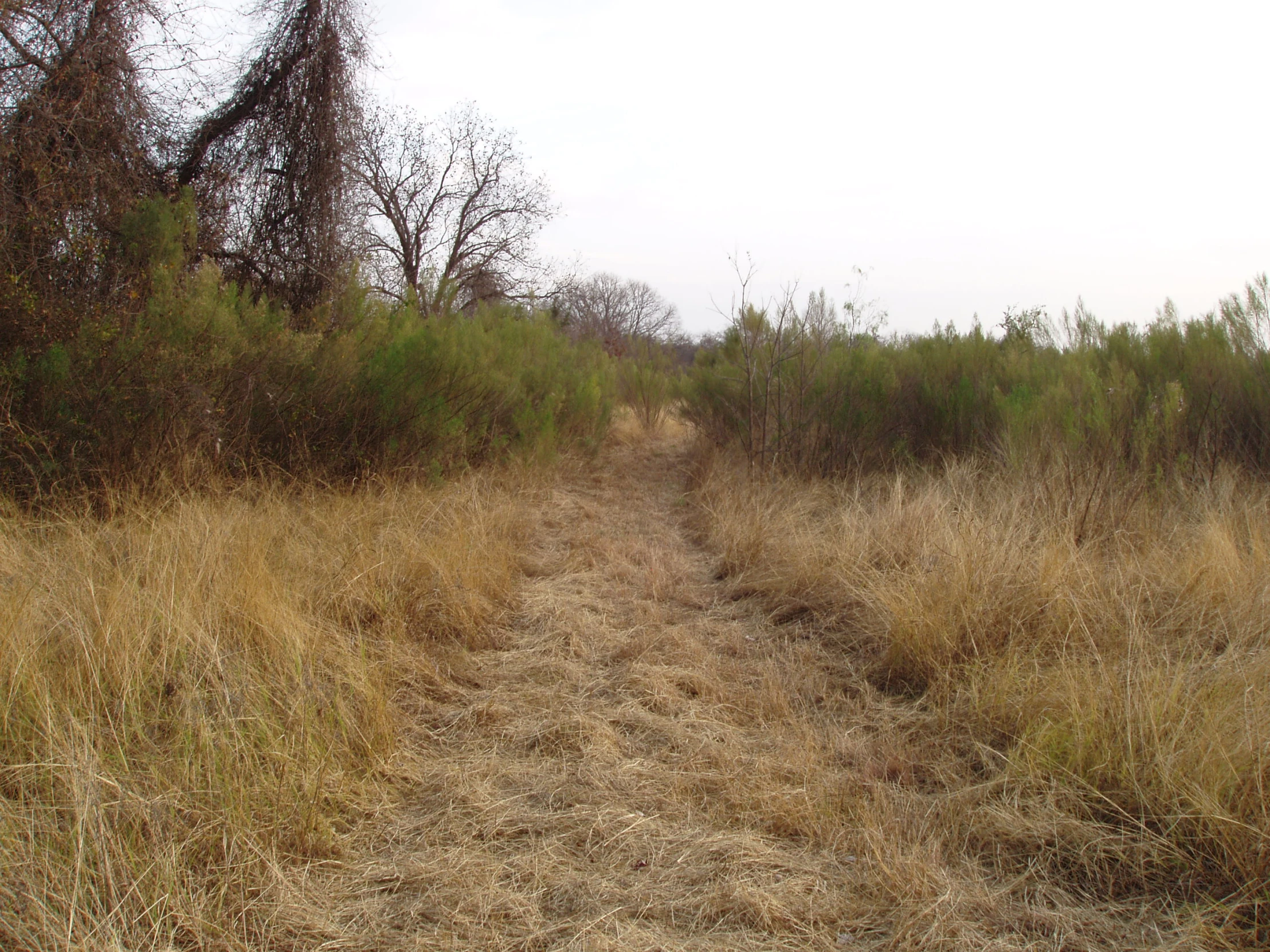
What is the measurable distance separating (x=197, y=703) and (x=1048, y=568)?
3.79m

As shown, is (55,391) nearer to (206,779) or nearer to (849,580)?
(206,779)

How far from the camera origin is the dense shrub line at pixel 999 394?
6.00 m

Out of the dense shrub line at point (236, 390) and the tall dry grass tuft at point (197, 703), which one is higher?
the dense shrub line at point (236, 390)

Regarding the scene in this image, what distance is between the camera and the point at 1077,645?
3.44 meters

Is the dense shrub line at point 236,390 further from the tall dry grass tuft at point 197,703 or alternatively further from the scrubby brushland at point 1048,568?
the scrubby brushland at point 1048,568

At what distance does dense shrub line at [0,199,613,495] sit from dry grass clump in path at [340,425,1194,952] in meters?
2.91

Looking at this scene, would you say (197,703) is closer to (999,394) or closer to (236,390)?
(236,390)

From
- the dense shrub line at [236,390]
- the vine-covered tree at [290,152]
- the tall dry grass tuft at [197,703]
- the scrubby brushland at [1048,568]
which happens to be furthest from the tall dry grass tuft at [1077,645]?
the vine-covered tree at [290,152]

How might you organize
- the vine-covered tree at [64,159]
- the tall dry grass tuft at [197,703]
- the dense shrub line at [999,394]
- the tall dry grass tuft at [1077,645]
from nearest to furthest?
the tall dry grass tuft at [197,703] → the tall dry grass tuft at [1077,645] → the vine-covered tree at [64,159] → the dense shrub line at [999,394]

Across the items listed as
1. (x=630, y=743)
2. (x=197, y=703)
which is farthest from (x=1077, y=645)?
(x=197, y=703)

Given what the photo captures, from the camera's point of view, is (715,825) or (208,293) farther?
(208,293)

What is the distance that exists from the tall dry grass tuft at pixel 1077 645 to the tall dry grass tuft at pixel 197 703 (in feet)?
6.05

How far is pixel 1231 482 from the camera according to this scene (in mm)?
5281

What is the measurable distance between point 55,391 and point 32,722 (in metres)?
2.93
